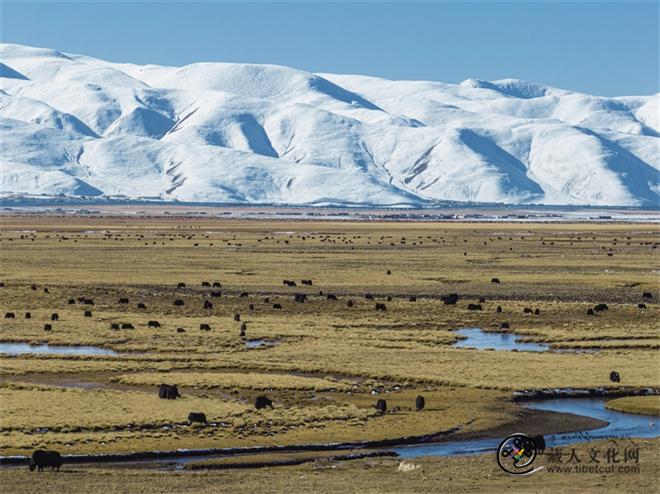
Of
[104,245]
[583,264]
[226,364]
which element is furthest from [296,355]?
[104,245]

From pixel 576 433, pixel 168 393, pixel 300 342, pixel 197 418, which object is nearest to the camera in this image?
pixel 576 433

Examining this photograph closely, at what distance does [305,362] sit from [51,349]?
1228 cm

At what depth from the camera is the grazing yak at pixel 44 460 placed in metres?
31.0

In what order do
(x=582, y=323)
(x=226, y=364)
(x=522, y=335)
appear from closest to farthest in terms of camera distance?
(x=226, y=364), (x=522, y=335), (x=582, y=323)

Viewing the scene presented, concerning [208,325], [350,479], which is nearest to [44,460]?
[350,479]

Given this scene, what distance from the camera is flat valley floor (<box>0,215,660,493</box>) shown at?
103ft

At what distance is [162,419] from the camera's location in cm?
3766

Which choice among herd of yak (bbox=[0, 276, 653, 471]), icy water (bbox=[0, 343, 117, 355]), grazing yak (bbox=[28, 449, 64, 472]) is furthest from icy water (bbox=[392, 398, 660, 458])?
icy water (bbox=[0, 343, 117, 355])

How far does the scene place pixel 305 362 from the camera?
5056 cm

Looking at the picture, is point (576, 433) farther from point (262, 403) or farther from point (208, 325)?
point (208, 325)

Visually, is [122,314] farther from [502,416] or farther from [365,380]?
[502,416]

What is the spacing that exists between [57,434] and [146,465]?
4.43 metres

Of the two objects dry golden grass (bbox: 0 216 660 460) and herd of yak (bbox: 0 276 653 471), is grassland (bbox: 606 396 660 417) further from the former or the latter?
herd of yak (bbox: 0 276 653 471)

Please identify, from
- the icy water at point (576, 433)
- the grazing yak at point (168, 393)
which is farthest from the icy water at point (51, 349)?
the icy water at point (576, 433)
